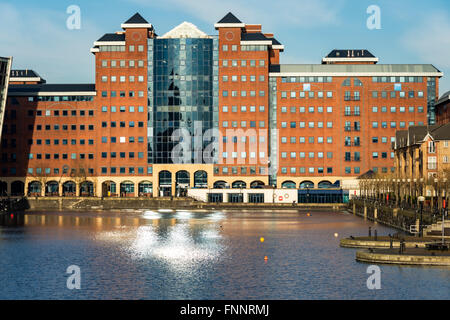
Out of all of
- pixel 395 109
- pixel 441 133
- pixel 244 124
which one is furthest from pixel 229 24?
pixel 441 133

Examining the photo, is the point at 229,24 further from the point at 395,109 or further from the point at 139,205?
the point at 139,205

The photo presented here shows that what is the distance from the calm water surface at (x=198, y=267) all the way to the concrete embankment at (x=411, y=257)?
0.98 metres

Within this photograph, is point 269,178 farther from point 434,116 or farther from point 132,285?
point 132,285

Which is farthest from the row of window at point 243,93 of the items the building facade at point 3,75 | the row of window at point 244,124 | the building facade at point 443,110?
the building facade at point 3,75

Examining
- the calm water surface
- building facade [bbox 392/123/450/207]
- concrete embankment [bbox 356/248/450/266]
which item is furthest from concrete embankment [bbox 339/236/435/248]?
building facade [bbox 392/123/450/207]

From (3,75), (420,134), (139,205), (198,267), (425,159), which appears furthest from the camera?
(139,205)

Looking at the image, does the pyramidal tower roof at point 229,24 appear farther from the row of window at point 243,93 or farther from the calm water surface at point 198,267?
the calm water surface at point 198,267

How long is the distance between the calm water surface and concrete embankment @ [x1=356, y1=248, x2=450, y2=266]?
3.22ft

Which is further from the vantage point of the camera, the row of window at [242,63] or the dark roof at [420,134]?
the row of window at [242,63]

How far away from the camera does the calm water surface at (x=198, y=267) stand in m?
50.6

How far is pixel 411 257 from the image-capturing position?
2297 inches

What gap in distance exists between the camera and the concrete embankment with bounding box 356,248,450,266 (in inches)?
2271

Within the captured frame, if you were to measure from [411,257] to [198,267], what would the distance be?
18784 mm

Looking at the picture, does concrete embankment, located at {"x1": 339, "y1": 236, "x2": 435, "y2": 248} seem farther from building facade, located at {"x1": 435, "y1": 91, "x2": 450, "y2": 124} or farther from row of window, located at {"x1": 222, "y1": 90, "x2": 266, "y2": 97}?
row of window, located at {"x1": 222, "y1": 90, "x2": 266, "y2": 97}
